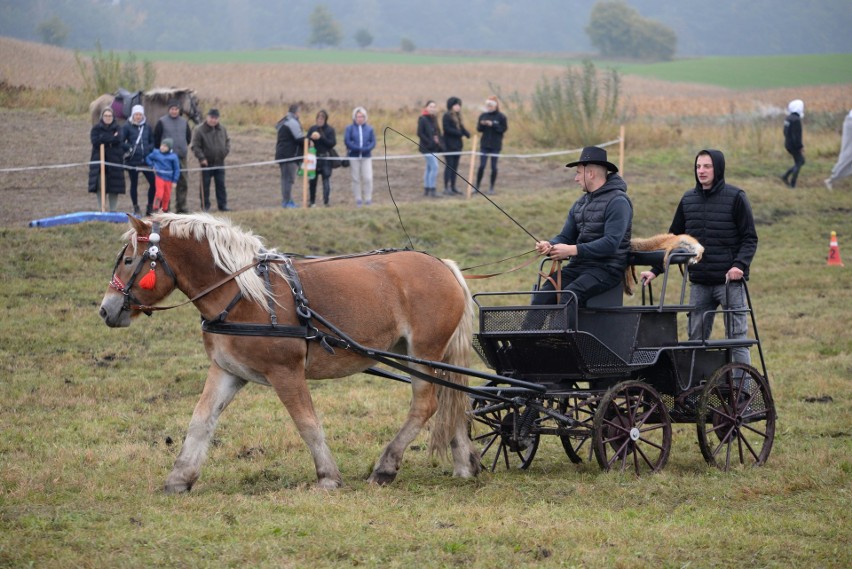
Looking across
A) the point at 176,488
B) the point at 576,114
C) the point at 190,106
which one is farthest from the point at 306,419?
the point at 576,114

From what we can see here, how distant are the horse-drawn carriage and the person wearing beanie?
960cm

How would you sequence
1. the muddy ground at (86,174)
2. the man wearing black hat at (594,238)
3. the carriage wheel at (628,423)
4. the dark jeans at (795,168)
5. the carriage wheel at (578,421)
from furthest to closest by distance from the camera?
the dark jeans at (795,168) < the muddy ground at (86,174) < the man wearing black hat at (594,238) < the carriage wheel at (578,421) < the carriage wheel at (628,423)

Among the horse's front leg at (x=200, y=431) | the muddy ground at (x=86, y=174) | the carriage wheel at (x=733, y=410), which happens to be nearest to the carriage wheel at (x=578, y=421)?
the carriage wheel at (x=733, y=410)

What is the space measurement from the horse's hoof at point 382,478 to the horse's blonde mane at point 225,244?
1478 millimetres

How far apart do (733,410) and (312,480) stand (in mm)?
3239

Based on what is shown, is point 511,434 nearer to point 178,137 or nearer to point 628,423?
point 628,423

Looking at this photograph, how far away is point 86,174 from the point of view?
21703 mm

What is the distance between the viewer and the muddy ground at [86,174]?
19328 mm

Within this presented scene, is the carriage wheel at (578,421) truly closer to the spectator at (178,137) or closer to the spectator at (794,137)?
the spectator at (178,137)

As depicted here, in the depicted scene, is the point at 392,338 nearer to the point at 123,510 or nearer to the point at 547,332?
the point at 547,332

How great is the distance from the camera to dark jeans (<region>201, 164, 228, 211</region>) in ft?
60.9

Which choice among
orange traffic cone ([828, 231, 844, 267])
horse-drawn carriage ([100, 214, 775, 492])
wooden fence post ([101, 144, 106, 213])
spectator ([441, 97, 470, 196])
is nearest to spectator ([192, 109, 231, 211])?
wooden fence post ([101, 144, 106, 213])

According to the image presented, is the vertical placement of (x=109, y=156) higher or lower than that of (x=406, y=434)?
higher

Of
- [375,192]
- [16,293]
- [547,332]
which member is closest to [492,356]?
[547,332]
